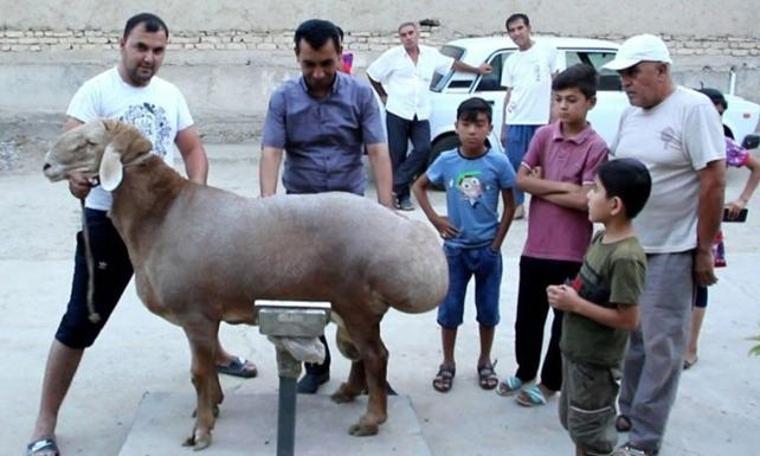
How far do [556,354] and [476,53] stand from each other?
20.8 feet

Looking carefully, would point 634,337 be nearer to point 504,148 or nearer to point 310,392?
point 310,392

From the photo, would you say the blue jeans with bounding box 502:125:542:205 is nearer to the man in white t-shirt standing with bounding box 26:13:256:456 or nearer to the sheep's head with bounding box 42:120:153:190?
the man in white t-shirt standing with bounding box 26:13:256:456

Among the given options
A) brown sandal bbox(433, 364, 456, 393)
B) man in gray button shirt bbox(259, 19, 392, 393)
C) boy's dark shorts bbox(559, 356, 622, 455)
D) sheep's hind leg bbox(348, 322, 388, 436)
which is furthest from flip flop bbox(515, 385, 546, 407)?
man in gray button shirt bbox(259, 19, 392, 393)

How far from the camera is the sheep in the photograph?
13.8 ft

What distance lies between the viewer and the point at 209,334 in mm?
4273

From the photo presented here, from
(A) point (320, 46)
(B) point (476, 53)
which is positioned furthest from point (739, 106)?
(A) point (320, 46)

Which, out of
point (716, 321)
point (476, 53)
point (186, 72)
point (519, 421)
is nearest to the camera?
point (519, 421)

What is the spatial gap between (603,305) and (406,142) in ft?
22.0

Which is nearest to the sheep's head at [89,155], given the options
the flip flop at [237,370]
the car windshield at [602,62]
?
the flip flop at [237,370]

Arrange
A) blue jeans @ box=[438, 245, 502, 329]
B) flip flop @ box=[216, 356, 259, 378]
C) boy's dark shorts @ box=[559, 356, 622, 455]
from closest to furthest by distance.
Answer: boy's dark shorts @ box=[559, 356, 622, 455] → blue jeans @ box=[438, 245, 502, 329] → flip flop @ box=[216, 356, 259, 378]

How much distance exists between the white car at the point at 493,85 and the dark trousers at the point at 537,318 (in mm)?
5454

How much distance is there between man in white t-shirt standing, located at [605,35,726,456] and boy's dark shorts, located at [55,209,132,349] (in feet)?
7.70

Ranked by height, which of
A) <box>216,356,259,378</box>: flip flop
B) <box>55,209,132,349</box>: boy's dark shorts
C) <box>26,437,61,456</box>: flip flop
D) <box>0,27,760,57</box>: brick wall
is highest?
<box>0,27,760,57</box>: brick wall

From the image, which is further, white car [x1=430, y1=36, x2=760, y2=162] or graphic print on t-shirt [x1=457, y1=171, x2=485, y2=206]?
white car [x1=430, y1=36, x2=760, y2=162]
